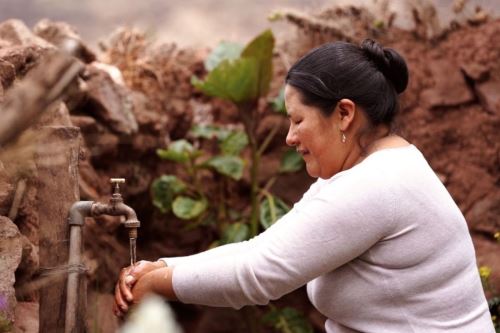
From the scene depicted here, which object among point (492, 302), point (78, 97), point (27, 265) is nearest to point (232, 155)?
point (78, 97)

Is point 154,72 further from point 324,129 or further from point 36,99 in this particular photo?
point 36,99

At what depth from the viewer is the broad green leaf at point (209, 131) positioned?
19.1ft

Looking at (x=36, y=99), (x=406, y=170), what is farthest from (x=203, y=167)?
(x=36, y=99)

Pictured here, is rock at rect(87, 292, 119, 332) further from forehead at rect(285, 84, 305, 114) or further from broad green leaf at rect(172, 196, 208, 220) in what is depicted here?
forehead at rect(285, 84, 305, 114)

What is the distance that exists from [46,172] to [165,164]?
3.38 m

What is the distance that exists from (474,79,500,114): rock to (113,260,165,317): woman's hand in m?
3.84

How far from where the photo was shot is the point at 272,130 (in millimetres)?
6027

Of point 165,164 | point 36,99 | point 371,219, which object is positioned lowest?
point 165,164

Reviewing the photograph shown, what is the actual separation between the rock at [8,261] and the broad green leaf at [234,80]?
2980 millimetres

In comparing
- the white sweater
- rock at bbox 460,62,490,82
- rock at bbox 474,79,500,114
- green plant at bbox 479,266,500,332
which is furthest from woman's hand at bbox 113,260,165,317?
rock at bbox 460,62,490,82

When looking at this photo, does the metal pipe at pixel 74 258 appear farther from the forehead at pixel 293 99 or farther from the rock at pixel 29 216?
the forehead at pixel 293 99

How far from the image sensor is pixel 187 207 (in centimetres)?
546

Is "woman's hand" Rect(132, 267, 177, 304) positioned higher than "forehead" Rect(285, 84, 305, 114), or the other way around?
"forehead" Rect(285, 84, 305, 114)

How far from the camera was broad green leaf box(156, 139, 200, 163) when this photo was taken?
5.27 m
